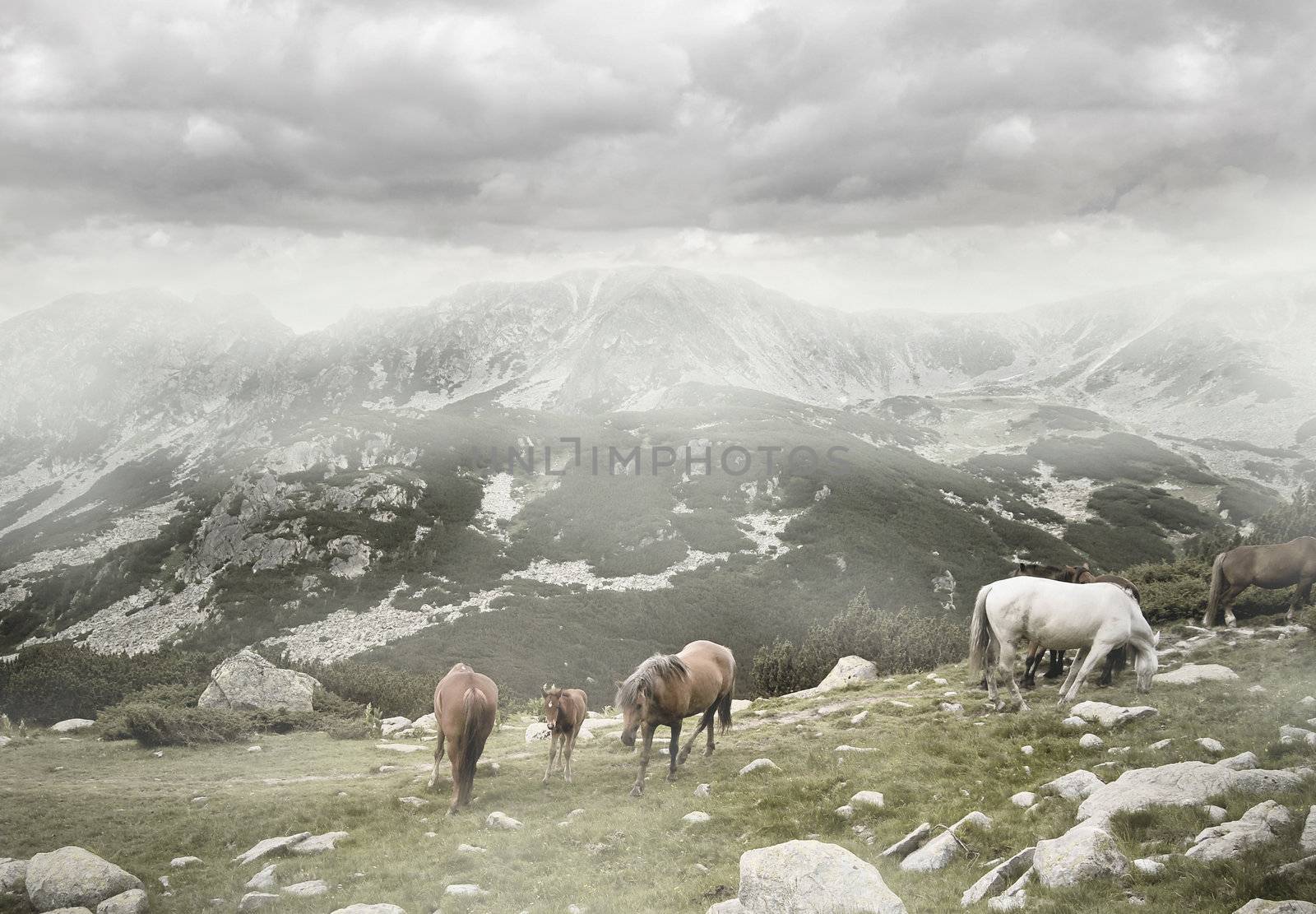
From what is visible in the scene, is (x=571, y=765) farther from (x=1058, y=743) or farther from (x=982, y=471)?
(x=982, y=471)

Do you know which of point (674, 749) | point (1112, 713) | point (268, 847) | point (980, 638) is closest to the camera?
point (268, 847)

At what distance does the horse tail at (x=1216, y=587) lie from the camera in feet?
65.9

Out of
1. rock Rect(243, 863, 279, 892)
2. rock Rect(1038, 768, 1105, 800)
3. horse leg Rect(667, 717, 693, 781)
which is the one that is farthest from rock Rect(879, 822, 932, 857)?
rock Rect(243, 863, 279, 892)

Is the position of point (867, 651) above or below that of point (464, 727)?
below

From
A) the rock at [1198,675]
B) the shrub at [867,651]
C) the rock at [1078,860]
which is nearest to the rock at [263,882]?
the rock at [1078,860]

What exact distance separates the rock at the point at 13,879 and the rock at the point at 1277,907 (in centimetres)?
1462

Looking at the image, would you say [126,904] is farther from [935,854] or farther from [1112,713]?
[1112,713]

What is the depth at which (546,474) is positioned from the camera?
398 feet

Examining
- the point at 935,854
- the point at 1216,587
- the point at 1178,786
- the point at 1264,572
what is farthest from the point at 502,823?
the point at 1264,572

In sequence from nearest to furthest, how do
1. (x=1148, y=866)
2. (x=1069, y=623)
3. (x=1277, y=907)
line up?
(x=1277, y=907), (x=1148, y=866), (x=1069, y=623)

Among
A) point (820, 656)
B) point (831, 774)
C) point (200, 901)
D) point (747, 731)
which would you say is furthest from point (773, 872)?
point (820, 656)

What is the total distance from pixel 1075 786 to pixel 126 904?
43.6ft

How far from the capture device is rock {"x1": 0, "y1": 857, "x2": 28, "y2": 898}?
33.0 feet

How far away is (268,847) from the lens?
1177 cm
